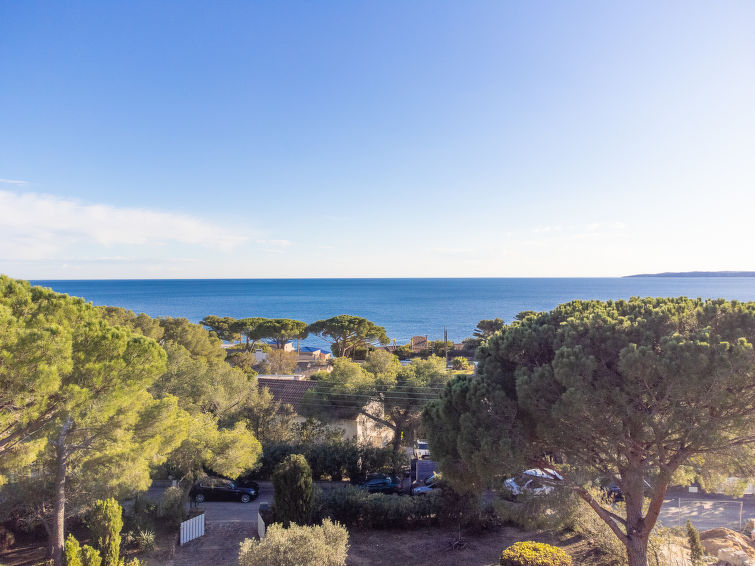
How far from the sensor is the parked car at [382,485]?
51.6 feet

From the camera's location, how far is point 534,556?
8.79 m

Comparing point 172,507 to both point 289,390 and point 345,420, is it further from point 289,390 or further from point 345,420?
point 289,390

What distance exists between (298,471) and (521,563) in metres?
5.75

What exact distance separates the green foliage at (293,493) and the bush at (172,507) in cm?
341

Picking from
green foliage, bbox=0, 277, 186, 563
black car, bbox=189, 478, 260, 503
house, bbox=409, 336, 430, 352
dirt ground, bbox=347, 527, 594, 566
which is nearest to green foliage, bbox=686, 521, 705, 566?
dirt ground, bbox=347, 527, 594, 566

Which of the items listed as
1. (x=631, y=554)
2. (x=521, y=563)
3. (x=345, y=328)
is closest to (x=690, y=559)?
(x=631, y=554)

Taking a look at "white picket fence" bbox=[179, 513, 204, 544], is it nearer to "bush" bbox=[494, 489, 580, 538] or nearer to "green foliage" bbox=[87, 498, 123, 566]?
"green foliage" bbox=[87, 498, 123, 566]

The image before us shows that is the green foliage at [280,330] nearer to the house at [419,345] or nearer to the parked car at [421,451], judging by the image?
the house at [419,345]

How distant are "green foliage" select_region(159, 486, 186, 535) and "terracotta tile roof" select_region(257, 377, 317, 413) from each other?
7796mm

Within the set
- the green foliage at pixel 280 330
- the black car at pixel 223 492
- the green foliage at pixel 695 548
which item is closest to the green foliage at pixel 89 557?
the black car at pixel 223 492

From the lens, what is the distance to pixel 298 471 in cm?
1122

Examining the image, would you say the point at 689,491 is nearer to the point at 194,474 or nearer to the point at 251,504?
the point at 251,504

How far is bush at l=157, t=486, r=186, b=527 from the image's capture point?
40.1 feet

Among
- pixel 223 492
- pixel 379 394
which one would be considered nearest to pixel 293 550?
pixel 223 492
